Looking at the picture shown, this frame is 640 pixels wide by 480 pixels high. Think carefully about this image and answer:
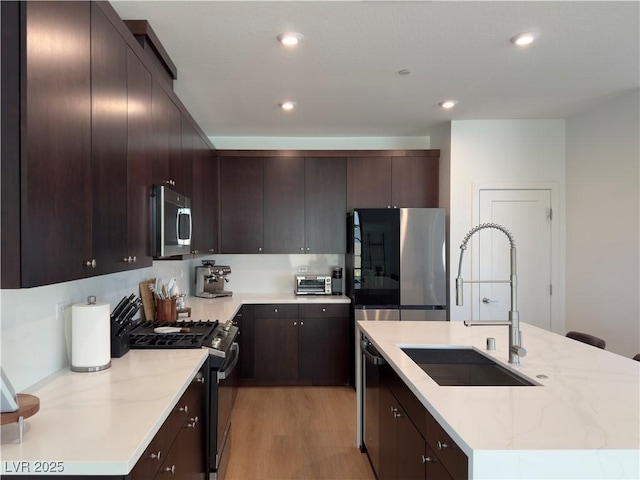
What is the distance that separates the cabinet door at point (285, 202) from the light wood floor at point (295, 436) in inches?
58.5

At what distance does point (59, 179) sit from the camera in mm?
1285

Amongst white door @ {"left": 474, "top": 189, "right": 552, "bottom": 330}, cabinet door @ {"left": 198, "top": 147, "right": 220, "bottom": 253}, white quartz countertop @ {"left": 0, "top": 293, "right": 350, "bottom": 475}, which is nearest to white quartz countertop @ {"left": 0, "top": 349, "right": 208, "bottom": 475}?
white quartz countertop @ {"left": 0, "top": 293, "right": 350, "bottom": 475}

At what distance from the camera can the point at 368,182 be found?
455 centimetres

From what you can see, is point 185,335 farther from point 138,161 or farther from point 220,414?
point 138,161

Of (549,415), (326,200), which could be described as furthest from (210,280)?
(549,415)

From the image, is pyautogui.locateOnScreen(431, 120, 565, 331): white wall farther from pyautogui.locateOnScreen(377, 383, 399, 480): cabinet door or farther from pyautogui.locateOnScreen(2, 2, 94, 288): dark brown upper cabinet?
pyautogui.locateOnScreen(2, 2, 94, 288): dark brown upper cabinet

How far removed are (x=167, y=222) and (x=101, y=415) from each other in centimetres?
115

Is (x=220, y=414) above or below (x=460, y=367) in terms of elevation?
below

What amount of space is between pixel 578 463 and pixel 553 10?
2.13 meters

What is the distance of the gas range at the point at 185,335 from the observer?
2.22 meters

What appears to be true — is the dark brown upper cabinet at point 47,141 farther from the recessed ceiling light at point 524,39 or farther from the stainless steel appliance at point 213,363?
the recessed ceiling light at point 524,39

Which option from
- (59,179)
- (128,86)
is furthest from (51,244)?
(128,86)

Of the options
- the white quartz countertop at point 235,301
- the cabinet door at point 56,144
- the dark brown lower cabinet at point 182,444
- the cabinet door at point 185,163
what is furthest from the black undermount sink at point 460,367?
the cabinet door at point 185,163

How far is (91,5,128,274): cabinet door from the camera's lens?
1.54m
